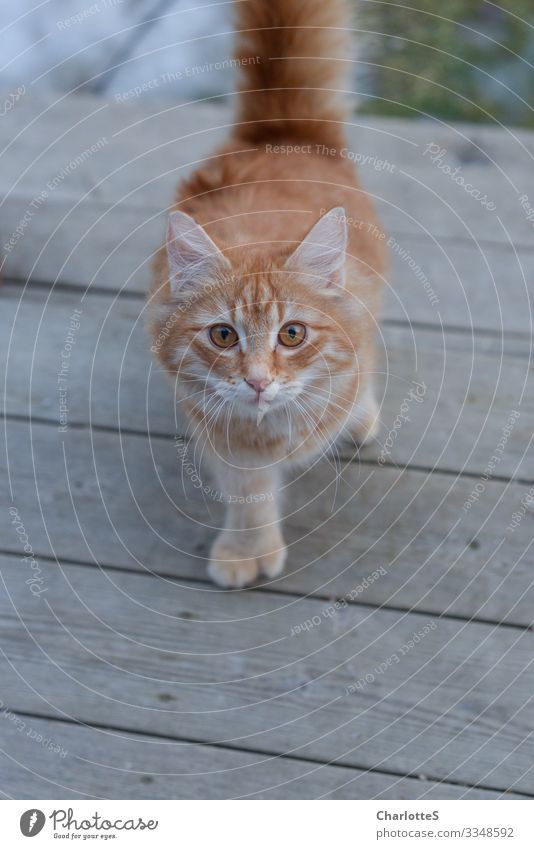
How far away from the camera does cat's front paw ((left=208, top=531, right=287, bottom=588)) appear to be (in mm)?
1445

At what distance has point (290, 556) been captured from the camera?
4.94 ft

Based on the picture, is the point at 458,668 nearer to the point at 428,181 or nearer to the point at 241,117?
the point at 241,117

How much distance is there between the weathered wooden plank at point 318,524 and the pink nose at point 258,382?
43 cm

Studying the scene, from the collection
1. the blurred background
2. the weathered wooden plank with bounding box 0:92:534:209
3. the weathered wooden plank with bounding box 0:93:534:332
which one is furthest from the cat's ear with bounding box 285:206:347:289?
the blurred background

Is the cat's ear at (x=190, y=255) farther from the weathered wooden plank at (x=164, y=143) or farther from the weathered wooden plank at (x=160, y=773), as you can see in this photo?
the weathered wooden plank at (x=164, y=143)

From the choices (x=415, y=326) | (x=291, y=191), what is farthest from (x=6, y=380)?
(x=415, y=326)

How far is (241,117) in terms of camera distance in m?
1.73

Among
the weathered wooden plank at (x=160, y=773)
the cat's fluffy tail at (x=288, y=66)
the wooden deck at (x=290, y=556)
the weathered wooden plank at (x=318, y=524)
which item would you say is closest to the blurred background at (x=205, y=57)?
the wooden deck at (x=290, y=556)

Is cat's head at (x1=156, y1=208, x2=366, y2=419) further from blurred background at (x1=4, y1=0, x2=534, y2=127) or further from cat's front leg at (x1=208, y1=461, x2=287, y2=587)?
blurred background at (x1=4, y1=0, x2=534, y2=127)

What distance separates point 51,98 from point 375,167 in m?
0.99

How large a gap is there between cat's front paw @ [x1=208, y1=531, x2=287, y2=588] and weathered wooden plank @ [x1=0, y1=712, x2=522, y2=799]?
0.97 ft

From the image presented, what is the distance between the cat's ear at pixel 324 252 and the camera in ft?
3.94
